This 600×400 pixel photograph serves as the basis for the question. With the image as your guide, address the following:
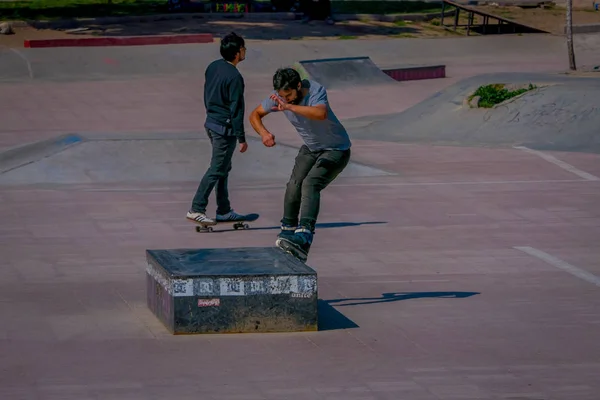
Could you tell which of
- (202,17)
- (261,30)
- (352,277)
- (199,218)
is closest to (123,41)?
(261,30)

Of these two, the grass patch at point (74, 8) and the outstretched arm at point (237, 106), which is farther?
the grass patch at point (74, 8)

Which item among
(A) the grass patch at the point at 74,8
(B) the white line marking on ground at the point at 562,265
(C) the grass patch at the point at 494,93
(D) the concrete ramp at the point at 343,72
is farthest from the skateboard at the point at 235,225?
(A) the grass patch at the point at 74,8

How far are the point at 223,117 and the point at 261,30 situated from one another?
2695 cm

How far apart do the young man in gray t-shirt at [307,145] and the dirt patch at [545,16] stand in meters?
31.8

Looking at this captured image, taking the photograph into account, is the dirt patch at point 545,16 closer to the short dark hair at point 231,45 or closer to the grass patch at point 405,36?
the grass patch at point 405,36

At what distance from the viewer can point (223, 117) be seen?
40.7 ft

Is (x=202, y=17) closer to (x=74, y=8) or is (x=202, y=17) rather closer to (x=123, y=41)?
(x=74, y=8)

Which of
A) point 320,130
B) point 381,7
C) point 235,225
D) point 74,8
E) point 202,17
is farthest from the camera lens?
point 381,7

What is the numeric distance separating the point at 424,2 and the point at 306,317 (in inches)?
1603

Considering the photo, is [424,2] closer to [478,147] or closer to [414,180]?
[478,147]

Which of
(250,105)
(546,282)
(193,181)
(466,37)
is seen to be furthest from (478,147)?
(466,37)

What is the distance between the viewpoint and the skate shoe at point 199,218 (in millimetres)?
12688

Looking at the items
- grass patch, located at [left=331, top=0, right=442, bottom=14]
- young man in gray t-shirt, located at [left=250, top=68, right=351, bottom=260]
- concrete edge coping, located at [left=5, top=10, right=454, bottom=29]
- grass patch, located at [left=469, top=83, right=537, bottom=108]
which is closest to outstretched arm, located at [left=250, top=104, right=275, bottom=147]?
young man in gray t-shirt, located at [left=250, top=68, right=351, bottom=260]

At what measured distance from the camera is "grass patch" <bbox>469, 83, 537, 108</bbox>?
21.5m
